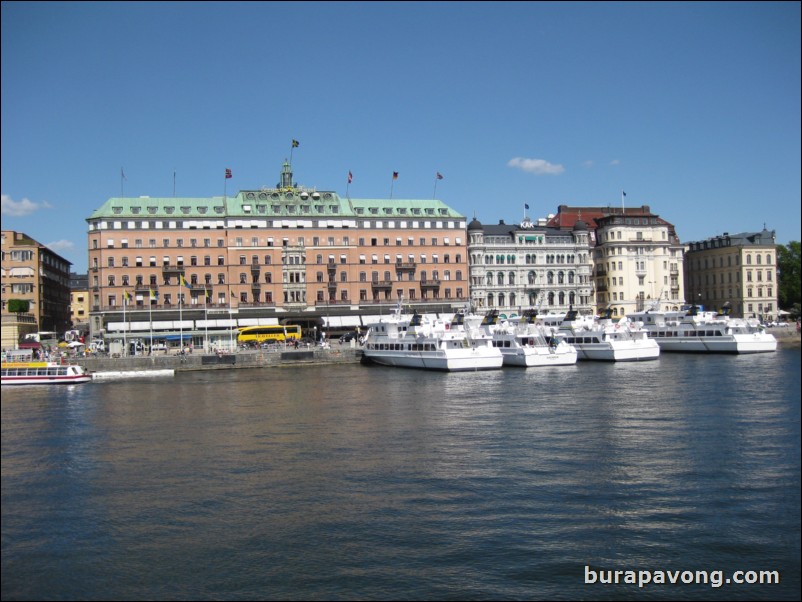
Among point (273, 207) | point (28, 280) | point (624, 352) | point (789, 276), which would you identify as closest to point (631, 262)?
point (789, 276)

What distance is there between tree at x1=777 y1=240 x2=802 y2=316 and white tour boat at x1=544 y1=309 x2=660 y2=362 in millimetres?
70822

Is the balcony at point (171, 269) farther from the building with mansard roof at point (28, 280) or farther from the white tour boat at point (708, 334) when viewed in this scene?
the white tour boat at point (708, 334)

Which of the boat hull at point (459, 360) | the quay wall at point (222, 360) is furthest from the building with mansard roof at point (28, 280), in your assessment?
the boat hull at point (459, 360)

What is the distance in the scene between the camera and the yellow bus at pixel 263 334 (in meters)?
112

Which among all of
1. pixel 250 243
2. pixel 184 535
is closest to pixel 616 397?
pixel 184 535

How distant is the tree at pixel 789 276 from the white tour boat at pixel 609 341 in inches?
2788

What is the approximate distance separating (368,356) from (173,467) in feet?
221

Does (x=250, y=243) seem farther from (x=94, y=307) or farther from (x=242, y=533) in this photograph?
(x=242, y=533)

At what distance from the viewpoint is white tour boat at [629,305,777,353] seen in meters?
96.4

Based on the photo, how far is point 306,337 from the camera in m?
120

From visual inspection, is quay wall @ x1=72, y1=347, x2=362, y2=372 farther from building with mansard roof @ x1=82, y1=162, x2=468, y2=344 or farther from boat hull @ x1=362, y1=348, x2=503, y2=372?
boat hull @ x1=362, y1=348, x2=503, y2=372

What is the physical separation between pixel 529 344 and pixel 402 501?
2486 inches

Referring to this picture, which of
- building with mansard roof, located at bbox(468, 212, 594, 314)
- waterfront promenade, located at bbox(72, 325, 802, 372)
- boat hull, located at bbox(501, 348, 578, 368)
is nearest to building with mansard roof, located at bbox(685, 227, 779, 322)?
building with mansard roof, located at bbox(468, 212, 594, 314)

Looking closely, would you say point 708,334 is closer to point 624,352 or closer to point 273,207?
point 624,352
